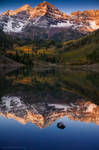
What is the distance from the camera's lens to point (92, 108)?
25.3m

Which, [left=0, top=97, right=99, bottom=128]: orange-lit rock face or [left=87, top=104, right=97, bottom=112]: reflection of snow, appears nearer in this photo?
[left=0, top=97, right=99, bottom=128]: orange-lit rock face

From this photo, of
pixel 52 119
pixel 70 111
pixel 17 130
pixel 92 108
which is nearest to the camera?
pixel 17 130

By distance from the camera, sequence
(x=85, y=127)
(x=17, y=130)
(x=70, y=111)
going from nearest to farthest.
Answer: (x=17, y=130)
(x=85, y=127)
(x=70, y=111)

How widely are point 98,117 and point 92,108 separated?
176 inches

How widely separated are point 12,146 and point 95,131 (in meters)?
7.09

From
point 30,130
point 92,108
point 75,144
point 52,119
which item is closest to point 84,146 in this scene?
point 75,144

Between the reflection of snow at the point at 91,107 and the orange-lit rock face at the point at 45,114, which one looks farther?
the reflection of snow at the point at 91,107

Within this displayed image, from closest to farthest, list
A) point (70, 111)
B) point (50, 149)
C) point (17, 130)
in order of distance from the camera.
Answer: point (50, 149)
point (17, 130)
point (70, 111)

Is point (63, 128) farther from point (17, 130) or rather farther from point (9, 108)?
point (9, 108)

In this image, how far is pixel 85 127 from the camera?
1819cm

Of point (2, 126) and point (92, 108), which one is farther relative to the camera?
point (92, 108)

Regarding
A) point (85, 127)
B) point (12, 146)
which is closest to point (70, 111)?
point (85, 127)

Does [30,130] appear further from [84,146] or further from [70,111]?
[70,111]

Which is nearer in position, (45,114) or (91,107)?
(45,114)
